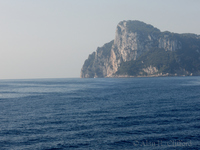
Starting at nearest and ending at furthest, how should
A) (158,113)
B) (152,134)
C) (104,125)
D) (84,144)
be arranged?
(84,144) < (152,134) < (104,125) < (158,113)

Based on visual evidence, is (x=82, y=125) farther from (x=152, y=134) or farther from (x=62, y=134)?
(x=152, y=134)

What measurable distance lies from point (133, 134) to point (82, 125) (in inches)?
436

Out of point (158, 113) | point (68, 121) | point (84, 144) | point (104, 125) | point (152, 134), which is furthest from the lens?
point (158, 113)

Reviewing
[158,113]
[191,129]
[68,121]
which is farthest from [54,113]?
[191,129]

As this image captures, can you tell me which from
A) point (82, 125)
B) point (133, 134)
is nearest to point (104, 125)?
point (82, 125)

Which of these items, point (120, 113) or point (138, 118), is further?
point (120, 113)

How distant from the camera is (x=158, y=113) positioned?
184 ft

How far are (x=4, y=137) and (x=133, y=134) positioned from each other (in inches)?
839

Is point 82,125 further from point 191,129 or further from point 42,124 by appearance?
point 191,129

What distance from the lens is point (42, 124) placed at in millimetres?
47500

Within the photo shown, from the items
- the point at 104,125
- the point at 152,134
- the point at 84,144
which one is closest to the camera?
the point at 84,144

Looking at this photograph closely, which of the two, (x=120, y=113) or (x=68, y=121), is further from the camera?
(x=120, y=113)

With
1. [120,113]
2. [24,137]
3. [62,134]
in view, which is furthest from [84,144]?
[120,113]

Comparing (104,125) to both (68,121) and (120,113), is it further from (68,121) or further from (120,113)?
(120,113)
